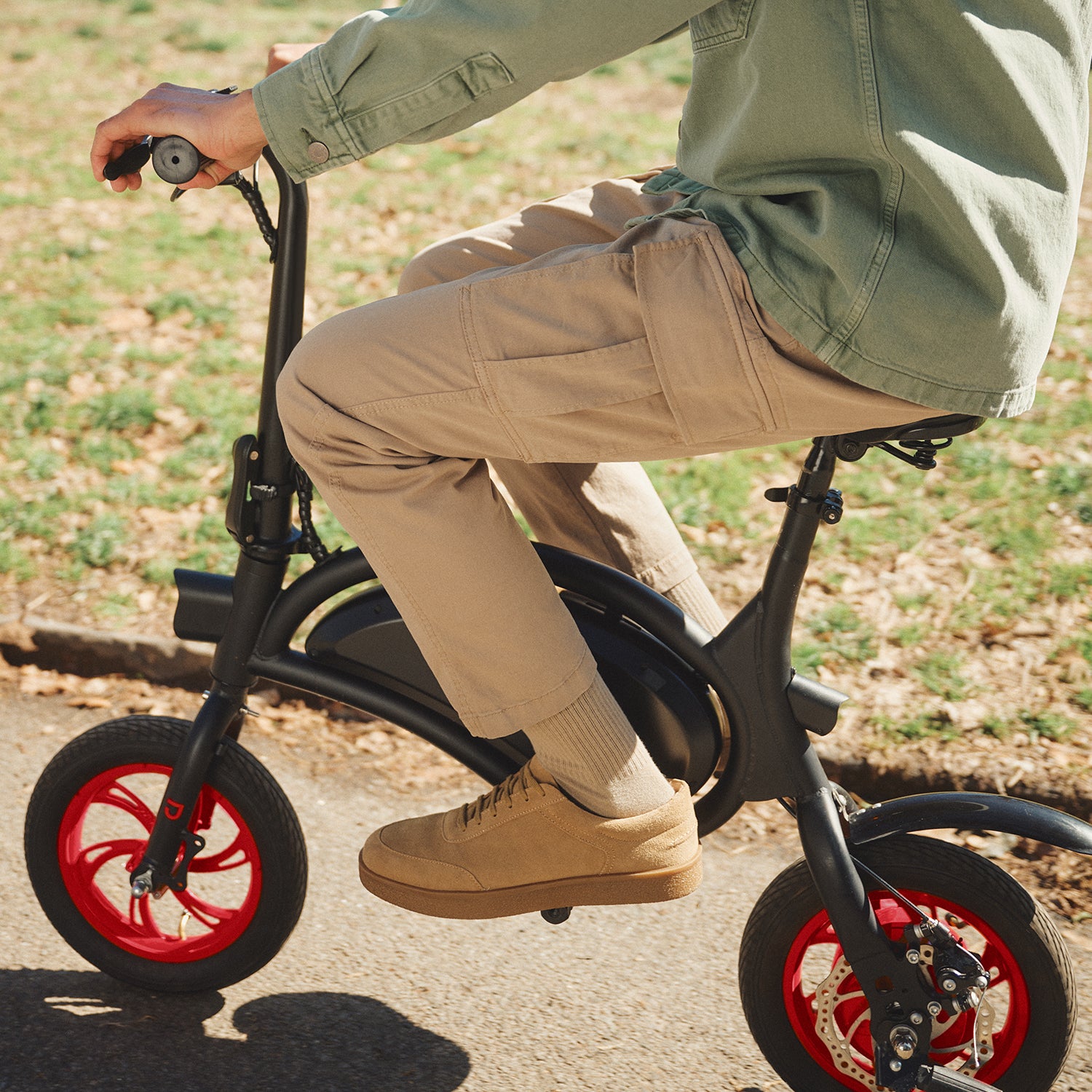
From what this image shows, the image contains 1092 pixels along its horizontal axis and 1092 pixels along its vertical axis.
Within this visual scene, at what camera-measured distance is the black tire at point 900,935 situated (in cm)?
199

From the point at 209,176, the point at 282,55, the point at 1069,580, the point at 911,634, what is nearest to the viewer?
the point at 209,176

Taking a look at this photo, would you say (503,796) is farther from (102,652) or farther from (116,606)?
(116,606)

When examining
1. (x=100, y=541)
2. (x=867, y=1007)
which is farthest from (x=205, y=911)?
(x=100, y=541)

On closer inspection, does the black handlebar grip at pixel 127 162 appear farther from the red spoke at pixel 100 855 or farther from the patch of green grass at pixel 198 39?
the patch of green grass at pixel 198 39

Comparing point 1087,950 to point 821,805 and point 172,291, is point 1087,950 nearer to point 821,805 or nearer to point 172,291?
point 821,805

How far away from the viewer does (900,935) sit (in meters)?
2.02

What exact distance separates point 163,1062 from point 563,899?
88cm

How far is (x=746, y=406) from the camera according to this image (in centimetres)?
173

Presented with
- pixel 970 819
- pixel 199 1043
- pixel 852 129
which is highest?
pixel 852 129

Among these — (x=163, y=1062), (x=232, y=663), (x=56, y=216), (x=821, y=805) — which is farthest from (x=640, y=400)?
(x=56, y=216)

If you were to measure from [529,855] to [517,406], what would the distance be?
804mm

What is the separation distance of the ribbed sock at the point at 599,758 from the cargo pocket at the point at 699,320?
21.2 inches

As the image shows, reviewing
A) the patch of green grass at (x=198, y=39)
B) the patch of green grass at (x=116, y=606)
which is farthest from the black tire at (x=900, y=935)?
the patch of green grass at (x=198, y=39)

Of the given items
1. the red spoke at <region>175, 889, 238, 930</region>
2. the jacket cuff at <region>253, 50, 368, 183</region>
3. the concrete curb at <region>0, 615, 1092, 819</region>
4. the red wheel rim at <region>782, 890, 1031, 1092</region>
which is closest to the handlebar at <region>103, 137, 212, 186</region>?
the jacket cuff at <region>253, 50, 368, 183</region>
